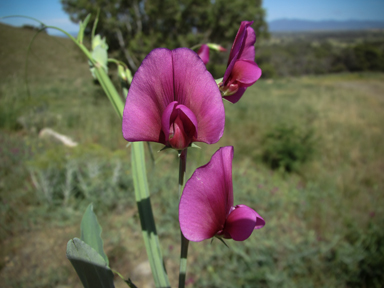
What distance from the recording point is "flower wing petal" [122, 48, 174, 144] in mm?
271

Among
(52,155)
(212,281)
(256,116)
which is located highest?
(52,155)

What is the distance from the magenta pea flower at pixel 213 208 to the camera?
0.27 m

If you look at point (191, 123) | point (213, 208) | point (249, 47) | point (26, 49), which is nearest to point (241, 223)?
point (213, 208)

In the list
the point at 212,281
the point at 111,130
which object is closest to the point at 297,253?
the point at 212,281

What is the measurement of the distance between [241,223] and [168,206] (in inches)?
85.9

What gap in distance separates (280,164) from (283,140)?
0.51 metres

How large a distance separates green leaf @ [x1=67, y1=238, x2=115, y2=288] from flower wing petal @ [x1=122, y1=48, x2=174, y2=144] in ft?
0.48

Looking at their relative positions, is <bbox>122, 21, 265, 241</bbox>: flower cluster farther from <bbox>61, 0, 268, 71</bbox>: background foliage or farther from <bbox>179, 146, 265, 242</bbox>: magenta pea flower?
<bbox>61, 0, 268, 71</bbox>: background foliage

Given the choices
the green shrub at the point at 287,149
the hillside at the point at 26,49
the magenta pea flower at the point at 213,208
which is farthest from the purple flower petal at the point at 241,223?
the green shrub at the point at 287,149

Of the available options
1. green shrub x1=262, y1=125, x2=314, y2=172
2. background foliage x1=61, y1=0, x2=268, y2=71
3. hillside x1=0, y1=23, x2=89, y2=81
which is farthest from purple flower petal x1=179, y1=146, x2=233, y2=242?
background foliage x1=61, y1=0, x2=268, y2=71

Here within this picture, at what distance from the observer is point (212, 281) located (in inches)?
64.7

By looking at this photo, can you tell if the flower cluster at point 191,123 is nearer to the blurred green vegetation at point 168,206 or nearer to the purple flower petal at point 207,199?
the purple flower petal at point 207,199

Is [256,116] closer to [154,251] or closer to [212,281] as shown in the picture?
[212,281]

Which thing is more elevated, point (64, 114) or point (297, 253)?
point (297, 253)
